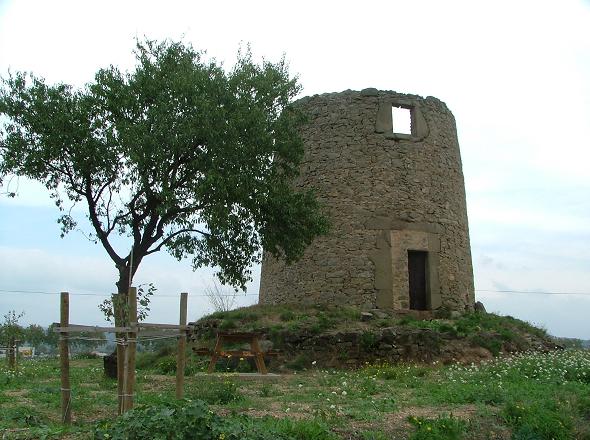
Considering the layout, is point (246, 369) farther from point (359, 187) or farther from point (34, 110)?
point (34, 110)

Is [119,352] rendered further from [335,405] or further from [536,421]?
[536,421]


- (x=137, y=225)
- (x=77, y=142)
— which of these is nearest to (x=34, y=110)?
(x=77, y=142)

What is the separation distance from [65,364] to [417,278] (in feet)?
35.9

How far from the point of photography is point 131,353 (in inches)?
287

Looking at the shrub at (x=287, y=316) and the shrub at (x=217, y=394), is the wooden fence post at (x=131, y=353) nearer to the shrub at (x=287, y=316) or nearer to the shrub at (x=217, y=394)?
the shrub at (x=217, y=394)

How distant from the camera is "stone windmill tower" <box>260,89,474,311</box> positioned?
51.9 feet

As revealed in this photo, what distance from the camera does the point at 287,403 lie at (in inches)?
348

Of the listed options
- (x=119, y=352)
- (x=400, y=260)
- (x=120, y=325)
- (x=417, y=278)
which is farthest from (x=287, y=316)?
(x=119, y=352)

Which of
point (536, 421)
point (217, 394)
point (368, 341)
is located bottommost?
point (536, 421)

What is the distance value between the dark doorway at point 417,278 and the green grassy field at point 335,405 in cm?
402

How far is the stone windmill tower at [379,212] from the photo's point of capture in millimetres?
15812

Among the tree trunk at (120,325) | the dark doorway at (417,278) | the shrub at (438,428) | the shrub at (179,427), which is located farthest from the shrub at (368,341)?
the shrub at (179,427)

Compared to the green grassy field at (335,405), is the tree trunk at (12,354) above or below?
above

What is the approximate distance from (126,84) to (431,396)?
7666mm
